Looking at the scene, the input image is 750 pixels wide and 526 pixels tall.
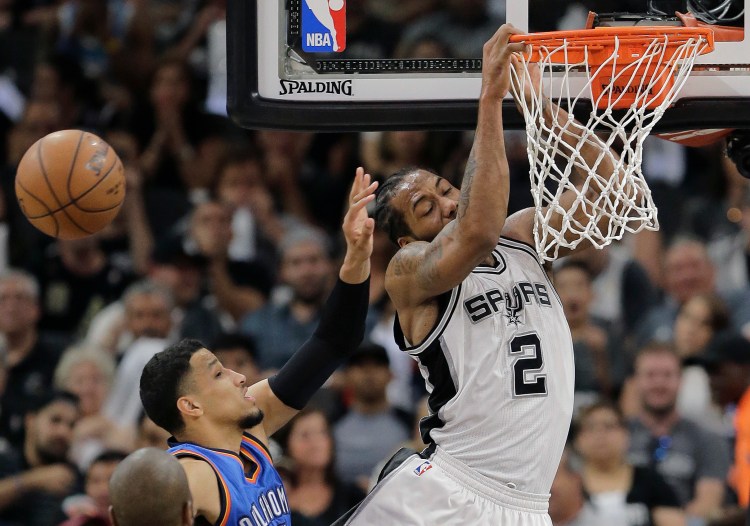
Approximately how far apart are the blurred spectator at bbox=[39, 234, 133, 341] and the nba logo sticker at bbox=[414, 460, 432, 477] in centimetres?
407

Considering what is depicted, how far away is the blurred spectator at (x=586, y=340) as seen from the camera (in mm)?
7562

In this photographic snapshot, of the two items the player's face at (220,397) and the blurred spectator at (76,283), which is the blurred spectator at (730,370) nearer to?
the player's face at (220,397)

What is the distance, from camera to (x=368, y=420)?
7391 mm

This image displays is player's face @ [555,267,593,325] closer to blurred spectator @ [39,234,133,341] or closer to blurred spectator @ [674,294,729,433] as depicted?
blurred spectator @ [674,294,729,433]

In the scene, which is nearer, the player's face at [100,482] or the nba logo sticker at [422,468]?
the nba logo sticker at [422,468]

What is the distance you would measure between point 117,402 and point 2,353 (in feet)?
2.40

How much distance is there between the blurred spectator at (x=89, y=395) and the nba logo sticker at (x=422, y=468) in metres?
3.04

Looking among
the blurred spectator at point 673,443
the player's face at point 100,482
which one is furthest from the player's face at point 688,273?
the player's face at point 100,482

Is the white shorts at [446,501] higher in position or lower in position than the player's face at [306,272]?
lower

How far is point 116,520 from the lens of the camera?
3.73 meters

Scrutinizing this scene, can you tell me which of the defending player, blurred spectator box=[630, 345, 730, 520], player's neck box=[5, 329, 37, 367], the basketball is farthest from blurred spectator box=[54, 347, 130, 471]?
blurred spectator box=[630, 345, 730, 520]

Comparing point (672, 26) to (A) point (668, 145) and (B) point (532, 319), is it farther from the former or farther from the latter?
(A) point (668, 145)

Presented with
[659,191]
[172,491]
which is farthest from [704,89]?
[659,191]

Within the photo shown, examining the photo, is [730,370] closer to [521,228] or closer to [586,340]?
[586,340]
